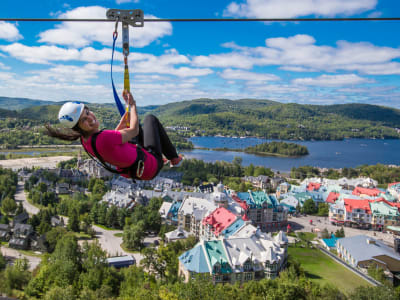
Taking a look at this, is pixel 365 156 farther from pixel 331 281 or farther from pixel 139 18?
pixel 139 18

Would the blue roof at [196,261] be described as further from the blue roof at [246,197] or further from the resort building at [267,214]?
the blue roof at [246,197]

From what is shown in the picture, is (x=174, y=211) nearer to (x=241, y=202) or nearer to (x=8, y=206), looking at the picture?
(x=241, y=202)

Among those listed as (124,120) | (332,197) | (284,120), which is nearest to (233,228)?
(124,120)

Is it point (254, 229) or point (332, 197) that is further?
point (332, 197)

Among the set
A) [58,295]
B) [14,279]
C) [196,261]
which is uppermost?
[196,261]

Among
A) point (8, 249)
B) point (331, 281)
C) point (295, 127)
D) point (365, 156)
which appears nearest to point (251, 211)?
point (331, 281)

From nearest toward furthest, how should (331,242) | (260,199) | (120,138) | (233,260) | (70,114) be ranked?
(70,114) < (120,138) < (233,260) < (331,242) < (260,199)

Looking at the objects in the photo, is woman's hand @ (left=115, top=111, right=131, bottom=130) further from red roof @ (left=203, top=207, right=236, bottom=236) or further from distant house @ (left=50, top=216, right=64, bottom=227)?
distant house @ (left=50, top=216, right=64, bottom=227)
